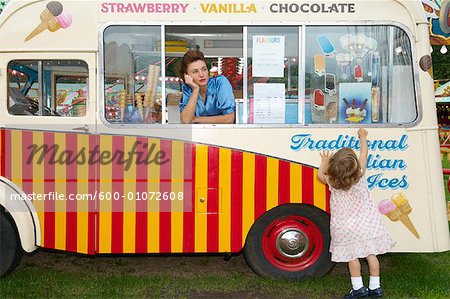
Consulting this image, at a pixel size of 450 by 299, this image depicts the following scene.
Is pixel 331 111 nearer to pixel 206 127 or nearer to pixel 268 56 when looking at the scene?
pixel 268 56

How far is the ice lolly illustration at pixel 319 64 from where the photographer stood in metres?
4.81

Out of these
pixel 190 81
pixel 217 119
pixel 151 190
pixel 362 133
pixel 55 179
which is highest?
pixel 190 81

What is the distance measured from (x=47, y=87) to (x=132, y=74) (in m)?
0.80

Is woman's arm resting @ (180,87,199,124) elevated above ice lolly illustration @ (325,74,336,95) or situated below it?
below


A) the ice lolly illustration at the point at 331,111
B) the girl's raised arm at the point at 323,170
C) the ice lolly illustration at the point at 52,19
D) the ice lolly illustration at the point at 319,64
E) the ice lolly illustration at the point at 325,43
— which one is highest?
the ice lolly illustration at the point at 52,19

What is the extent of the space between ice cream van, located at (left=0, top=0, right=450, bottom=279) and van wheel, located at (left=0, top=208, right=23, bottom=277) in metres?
0.02

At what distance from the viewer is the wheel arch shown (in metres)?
4.75

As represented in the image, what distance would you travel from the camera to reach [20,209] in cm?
478

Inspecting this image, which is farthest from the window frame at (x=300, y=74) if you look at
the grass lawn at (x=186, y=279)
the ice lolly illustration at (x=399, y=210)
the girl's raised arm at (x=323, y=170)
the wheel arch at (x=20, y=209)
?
the grass lawn at (x=186, y=279)

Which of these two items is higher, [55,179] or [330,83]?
[330,83]

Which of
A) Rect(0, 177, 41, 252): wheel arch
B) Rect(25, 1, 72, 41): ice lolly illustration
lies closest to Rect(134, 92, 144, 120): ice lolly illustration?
Rect(25, 1, 72, 41): ice lolly illustration

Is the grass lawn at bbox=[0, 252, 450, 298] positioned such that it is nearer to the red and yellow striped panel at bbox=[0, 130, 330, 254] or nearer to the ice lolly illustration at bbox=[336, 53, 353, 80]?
the red and yellow striped panel at bbox=[0, 130, 330, 254]

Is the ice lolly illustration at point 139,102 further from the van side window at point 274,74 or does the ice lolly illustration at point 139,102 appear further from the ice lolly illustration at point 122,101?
the van side window at point 274,74

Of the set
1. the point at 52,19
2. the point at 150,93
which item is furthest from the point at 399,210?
the point at 52,19
